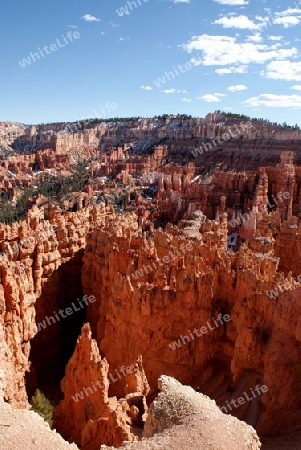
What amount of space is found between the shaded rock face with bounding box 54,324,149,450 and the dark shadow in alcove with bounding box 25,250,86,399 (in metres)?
3.92

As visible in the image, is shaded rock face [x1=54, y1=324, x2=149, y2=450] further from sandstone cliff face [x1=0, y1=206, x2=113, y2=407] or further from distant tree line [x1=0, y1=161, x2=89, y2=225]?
distant tree line [x1=0, y1=161, x2=89, y2=225]

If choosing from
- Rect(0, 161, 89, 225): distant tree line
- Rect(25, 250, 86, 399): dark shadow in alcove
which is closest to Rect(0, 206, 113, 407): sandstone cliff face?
Rect(25, 250, 86, 399): dark shadow in alcove

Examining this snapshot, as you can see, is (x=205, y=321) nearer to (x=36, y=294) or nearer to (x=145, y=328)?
(x=145, y=328)

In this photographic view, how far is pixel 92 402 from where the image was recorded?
33.4 feet

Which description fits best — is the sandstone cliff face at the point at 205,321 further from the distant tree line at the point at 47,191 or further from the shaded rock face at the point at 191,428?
the distant tree line at the point at 47,191

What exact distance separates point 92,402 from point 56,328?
723cm

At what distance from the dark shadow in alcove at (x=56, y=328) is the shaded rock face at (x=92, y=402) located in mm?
3918

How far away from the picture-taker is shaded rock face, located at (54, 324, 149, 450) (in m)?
8.87

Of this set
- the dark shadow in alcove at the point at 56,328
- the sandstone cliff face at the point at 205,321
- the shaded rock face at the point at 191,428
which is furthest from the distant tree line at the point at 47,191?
the shaded rock face at the point at 191,428

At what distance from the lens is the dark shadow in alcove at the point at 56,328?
15.7 metres

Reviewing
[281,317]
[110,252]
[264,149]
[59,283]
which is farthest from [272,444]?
[264,149]

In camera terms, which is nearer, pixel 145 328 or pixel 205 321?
pixel 205 321

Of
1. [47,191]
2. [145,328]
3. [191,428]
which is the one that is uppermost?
[191,428]

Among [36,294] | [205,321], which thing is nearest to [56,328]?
[36,294]
